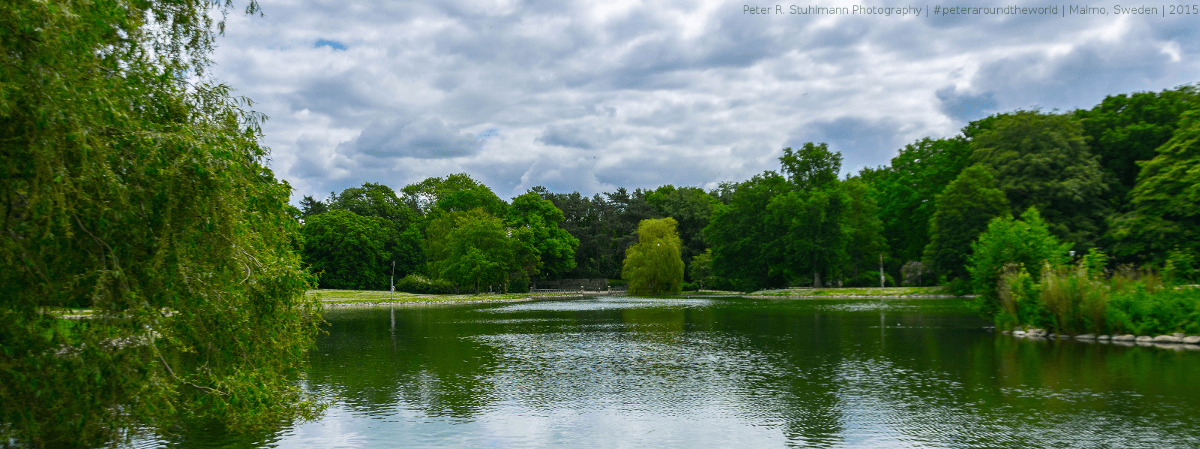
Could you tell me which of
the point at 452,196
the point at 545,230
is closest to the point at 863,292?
the point at 545,230

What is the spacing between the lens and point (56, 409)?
732cm

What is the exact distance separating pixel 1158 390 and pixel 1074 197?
3912cm

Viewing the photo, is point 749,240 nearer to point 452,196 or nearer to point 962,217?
point 962,217

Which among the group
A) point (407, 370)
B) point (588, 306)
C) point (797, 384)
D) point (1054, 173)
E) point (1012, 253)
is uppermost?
point (1054, 173)

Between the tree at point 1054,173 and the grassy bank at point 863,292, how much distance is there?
32.3 feet

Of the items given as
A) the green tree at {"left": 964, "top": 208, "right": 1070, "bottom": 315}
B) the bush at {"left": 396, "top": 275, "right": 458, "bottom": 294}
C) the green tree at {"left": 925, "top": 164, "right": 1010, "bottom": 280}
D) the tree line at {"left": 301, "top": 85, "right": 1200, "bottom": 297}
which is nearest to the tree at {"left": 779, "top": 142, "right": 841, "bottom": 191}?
the tree line at {"left": 301, "top": 85, "right": 1200, "bottom": 297}

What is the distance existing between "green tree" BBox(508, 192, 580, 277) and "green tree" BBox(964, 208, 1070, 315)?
62407 mm

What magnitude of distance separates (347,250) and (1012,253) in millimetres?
66485

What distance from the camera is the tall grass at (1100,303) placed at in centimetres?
2097

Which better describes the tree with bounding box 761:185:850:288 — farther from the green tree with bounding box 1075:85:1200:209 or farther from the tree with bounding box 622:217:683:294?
the green tree with bounding box 1075:85:1200:209

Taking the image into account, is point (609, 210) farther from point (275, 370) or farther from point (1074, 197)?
point (275, 370)

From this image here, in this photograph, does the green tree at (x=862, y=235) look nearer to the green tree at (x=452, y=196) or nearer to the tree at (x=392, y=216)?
the green tree at (x=452, y=196)

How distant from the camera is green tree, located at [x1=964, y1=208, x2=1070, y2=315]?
26.7m

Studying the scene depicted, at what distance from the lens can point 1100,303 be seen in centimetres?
2203
